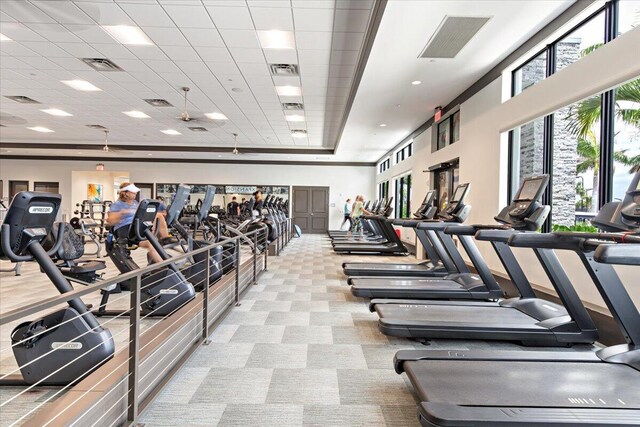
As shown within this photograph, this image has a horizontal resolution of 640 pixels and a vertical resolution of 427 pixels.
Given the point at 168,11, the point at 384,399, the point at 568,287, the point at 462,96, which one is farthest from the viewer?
the point at 462,96

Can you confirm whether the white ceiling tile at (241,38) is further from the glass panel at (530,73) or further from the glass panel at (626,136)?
the glass panel at (626,136)

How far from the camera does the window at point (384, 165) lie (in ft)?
51.1

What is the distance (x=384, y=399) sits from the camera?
2369 millimetres

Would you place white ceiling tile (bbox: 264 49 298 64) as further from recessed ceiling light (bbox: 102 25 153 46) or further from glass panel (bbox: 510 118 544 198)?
glass panel (bbox: 510 118 544 198)

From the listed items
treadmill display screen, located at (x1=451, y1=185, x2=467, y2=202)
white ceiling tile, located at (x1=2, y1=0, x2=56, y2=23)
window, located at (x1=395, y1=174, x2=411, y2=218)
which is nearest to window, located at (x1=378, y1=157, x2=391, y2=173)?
window, located at (x1=395, y1=174, x2=411, y2=218)

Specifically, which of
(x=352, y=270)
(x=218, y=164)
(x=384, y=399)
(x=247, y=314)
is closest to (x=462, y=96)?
(x=352, y=270)

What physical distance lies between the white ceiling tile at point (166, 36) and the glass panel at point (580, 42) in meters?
4.97

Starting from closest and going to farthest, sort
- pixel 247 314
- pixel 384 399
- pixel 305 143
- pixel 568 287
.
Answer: pixel 384 399 → pixel 568 287 → pixel 247 314 → pixel 305 143

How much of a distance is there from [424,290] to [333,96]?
5201 mm

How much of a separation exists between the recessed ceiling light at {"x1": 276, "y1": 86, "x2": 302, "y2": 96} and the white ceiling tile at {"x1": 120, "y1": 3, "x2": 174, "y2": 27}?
2.92 m

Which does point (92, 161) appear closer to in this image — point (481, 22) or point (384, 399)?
point (481, 22)

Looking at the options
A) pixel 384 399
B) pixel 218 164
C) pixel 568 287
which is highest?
pixel 218 164

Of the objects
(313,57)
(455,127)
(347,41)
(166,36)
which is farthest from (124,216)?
(455,127)

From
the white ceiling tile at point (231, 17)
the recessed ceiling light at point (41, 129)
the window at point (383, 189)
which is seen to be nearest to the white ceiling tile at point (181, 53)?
the white ceiling tile at point (231, 17)
